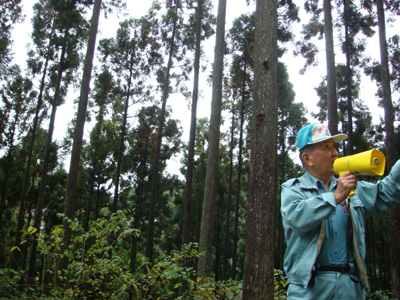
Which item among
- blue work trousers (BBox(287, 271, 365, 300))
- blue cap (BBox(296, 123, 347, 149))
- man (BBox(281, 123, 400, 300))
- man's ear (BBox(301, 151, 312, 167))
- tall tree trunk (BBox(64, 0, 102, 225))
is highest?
tall tree trunk (BBox(64, 0, 102, 225))

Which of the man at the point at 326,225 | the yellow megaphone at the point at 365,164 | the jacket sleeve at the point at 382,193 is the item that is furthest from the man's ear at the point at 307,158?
the jacket sleeve at the point at 382,193

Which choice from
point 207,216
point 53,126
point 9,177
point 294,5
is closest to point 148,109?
point 53,126

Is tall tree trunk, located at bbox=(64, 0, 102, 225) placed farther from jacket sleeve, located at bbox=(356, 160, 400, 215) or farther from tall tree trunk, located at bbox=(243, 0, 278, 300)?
jacket sleeve, located at bbox=(356, 160, 400, 215)

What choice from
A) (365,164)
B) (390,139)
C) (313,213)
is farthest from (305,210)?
(390,139)

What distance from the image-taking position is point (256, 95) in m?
4.39

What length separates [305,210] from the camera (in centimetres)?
196

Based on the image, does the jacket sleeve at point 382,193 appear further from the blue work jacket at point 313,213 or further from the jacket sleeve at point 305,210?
the jacket sleeve at point 305,210

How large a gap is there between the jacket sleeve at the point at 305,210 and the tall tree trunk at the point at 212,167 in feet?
22.6

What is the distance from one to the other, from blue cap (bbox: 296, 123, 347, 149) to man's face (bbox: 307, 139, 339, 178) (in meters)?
0.05

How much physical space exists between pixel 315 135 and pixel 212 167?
282 inches

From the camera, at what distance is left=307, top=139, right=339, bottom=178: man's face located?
2.31 metres

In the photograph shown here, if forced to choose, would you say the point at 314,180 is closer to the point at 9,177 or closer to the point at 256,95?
the point at 256,95

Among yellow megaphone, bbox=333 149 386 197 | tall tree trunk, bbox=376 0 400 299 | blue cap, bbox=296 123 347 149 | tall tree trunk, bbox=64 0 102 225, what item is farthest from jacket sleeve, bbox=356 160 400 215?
tall tree trunk, bbox=376 0 400 299

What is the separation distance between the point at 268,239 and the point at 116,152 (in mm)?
19076
